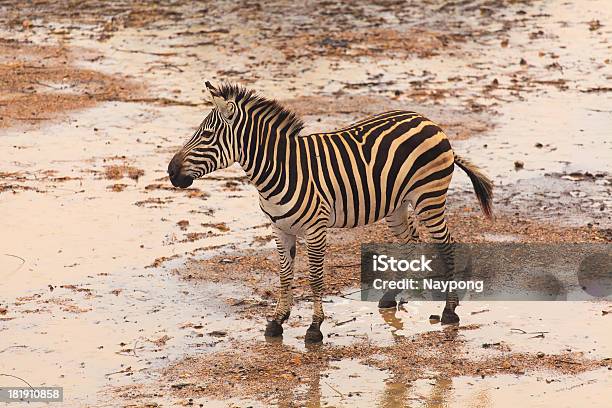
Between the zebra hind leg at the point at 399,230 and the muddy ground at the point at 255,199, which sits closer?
the muddy ground at the point at 255,199

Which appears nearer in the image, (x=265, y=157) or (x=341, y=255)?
(x=265, y=157)

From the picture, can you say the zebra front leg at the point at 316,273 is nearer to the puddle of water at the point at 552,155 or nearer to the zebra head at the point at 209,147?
the zebra head at the point at 209,147

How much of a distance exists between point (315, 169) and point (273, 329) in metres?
1.36

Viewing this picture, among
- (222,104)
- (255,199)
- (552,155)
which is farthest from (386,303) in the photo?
(552,155)

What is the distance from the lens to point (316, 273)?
10047mm

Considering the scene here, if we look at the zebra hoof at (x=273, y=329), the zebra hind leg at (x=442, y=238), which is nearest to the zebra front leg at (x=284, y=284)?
the zebra hoof at (x=273, y=329)

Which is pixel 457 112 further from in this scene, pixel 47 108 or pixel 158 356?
pixel 158 356

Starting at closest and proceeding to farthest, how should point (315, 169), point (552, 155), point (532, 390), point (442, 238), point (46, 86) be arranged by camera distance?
point (532, 390)
point (315, 169)
point (442, 238)
point (552, 155)
point (46, 86)

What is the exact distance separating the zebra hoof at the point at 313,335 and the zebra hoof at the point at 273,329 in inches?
9.8

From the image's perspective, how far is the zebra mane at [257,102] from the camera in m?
9.99

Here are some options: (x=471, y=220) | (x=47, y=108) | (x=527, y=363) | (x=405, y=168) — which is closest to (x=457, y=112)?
(x=471, y=220)

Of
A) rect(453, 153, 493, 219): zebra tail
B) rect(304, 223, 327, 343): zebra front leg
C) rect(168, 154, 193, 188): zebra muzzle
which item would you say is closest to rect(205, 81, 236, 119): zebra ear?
rect(168, 154, 193, 188): zebra muzzle

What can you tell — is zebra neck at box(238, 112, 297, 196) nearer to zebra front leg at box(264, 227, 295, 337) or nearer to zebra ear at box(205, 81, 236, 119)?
zebra ear at box(205, 81, 236, 119)

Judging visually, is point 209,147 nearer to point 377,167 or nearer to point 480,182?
point 377,167
